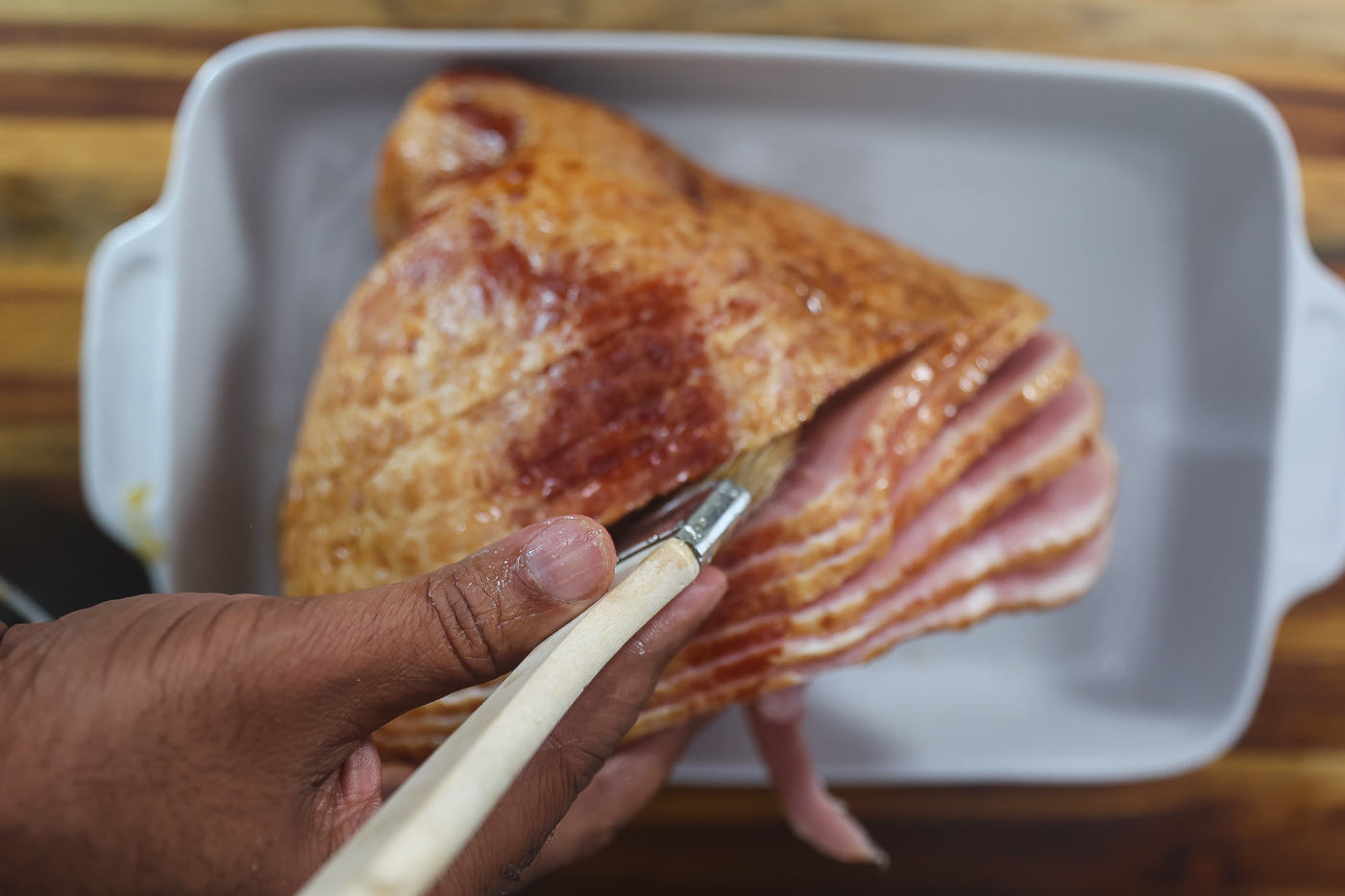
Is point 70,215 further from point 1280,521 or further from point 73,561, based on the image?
point 1280,521

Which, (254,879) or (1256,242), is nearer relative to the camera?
(254,879)

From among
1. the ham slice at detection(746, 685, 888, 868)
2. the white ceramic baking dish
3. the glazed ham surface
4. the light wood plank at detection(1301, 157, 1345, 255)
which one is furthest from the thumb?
the light wood plank at detection(1301, 157, 1345, 255)

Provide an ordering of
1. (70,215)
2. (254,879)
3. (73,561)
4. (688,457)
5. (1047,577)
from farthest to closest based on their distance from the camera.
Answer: (70,215) < (73,561) < (1047,577) < (688,457) < (254,879)

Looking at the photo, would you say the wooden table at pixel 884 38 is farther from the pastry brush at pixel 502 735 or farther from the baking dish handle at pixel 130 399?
the pastry brush at pixel 502 735

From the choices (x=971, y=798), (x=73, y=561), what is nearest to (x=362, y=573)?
(x=73, y=561)

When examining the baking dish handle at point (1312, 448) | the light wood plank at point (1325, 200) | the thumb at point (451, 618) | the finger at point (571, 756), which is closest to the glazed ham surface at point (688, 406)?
the finger at point (571, 756)

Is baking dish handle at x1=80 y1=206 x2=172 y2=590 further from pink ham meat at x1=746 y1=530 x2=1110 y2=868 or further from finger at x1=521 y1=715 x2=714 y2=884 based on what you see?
pink ham meat at x1=746 y1=530 x2=1110 y2=868

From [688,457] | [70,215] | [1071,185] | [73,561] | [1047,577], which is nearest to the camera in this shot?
[688,457]
